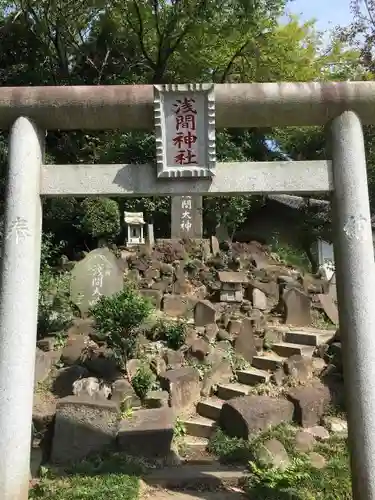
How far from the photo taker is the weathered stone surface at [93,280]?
9883mm

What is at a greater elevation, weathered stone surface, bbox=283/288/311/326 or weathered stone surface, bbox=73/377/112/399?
weathered stone surface, bbox=283/288/311/326

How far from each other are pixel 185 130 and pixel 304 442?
402 cm

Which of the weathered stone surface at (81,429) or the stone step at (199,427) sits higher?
the weathered stone surface at (81,429)

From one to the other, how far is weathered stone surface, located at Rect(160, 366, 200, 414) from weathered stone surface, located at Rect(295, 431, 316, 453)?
1.86 metres

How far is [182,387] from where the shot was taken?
24.4 feet

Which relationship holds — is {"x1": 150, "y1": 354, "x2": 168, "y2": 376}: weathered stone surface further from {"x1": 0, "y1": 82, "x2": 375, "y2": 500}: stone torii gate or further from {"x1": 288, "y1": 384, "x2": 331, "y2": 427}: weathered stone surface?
{"x1": 0, "y1": 82, "x2": 375, "y2": 500}: stone torii gate

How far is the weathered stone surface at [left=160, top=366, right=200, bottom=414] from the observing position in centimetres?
727

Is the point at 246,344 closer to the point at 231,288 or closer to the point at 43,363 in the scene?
the point at 231,288

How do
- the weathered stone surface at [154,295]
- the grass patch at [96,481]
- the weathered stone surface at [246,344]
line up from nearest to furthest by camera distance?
the grass patch at [96,481] → the weathered stone surface at [246,344] → the weathered stone surface at [154,295]

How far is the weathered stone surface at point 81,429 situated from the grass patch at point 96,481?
0.20m

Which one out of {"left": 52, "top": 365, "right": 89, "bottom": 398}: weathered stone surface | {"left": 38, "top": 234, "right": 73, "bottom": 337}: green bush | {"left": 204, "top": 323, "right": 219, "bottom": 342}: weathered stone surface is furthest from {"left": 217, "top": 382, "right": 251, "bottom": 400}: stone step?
{"left": 38, "top": 234, "right": 73, "bottom": 337}: green bush

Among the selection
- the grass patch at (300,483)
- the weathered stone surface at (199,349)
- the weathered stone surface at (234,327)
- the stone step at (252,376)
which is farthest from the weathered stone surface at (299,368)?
the grass patch at (300,483)

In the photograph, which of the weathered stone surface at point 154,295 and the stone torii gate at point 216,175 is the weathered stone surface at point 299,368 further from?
the stone torii gate at point 216,175

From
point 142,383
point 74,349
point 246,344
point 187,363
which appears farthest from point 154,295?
point 142,383
